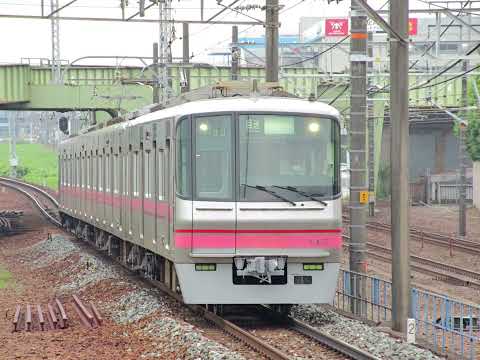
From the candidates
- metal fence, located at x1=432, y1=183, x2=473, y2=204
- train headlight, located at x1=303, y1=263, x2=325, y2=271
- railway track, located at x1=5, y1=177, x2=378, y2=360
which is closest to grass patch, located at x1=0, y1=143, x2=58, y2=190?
metal fence, located at x1=432, y1=183, x2=473, y2=204

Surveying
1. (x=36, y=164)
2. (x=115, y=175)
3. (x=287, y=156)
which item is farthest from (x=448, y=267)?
(x=36, y=164)

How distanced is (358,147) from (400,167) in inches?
120

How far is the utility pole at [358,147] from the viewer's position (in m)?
15.6

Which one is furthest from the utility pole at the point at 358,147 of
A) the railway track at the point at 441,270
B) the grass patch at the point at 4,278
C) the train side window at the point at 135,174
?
the grass patch at the point at 4,278

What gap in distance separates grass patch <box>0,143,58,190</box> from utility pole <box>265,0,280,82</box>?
56.9 metres

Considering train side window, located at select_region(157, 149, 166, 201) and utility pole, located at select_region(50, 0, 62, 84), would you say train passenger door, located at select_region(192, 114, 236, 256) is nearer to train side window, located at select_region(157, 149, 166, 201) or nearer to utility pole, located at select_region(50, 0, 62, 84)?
train side window, located at select_region(157, 149, 166, 201)

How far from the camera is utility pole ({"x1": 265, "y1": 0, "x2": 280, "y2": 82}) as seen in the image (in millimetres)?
19778

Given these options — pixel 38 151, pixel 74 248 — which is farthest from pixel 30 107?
pixel 38 151

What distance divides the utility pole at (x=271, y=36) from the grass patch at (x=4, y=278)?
6735 mm

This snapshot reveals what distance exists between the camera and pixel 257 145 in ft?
45.4

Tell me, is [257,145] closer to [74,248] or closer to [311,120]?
[311,120]

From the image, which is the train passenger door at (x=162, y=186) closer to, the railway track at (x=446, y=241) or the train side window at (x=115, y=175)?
the train side window at (x=115, y=175)

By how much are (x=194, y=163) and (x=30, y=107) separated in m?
23.9

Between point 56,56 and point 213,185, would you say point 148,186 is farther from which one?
point 56,56
